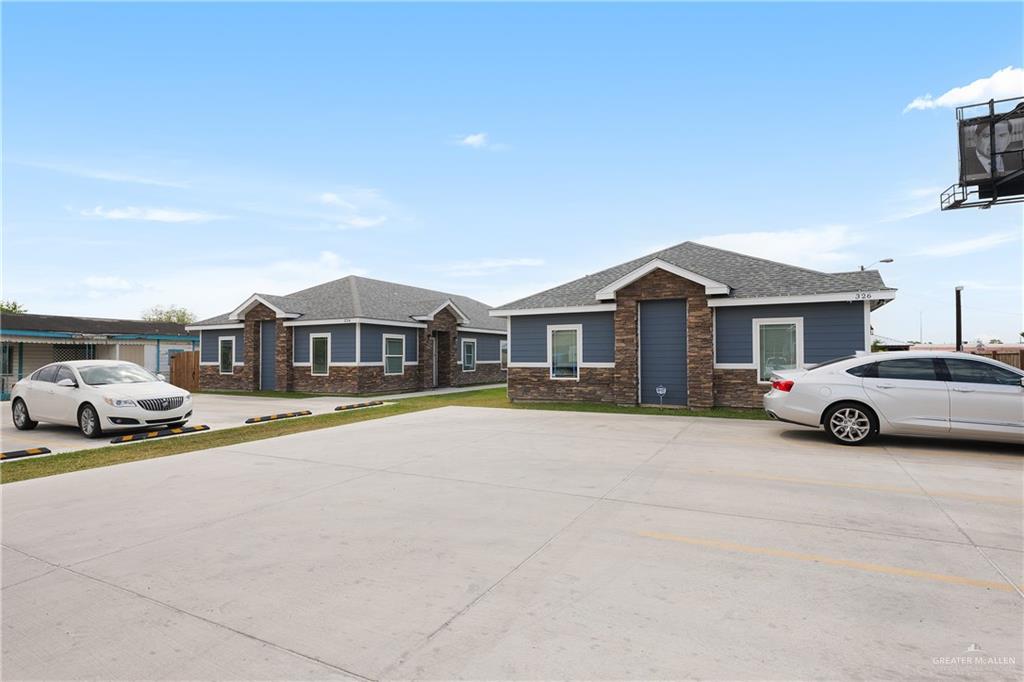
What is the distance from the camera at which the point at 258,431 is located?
10.7m

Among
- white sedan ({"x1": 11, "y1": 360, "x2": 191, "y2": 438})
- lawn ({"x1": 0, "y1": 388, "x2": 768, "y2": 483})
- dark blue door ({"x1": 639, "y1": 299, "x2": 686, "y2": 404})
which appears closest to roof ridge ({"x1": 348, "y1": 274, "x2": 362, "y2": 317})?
lawn ({"x1": 0, "y1": 388, "x2": 768, "y2": 483})

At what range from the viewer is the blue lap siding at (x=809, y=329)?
13219 mm

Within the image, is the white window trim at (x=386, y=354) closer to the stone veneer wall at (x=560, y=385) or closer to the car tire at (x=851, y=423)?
the stone veneer wall at (x=560, y=385)

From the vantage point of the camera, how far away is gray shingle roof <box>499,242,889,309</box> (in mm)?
13727

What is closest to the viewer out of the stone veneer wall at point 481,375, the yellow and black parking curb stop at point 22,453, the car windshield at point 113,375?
the yellow and black parking curb stop at point 22,453

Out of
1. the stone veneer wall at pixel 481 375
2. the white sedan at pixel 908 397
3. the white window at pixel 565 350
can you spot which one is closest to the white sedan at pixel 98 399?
the white window at pixel 565 350

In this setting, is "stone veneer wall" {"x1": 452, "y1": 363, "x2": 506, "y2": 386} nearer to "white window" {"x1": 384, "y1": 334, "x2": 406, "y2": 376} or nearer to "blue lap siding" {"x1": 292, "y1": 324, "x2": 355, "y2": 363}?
"white window" {"x1": 384, "y1": 334, "x2": 406, "y2": 376}

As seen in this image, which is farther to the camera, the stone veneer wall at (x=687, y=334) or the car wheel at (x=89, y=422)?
the stone veneer wall at (x=687, y=334)

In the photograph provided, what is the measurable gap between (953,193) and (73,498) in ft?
110

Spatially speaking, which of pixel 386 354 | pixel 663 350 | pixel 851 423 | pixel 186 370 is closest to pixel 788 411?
pixel 851 423

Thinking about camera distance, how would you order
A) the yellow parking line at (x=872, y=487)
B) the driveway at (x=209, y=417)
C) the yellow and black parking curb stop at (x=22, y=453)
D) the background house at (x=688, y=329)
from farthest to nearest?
the background house at (x=688, y=329), the driveway at (x=209, y=417), the yellow and black parking curb stop at (x=22, y=453), the yellow parking line at (x=872, y=487)

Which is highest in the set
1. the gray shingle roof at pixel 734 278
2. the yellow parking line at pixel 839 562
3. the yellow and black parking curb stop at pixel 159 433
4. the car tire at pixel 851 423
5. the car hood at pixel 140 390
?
the gray shingle roof at pixel 734 278

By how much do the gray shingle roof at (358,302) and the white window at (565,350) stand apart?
329 inches

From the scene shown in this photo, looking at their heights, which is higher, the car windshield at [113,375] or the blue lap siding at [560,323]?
the blue lap siding at [560,323]
